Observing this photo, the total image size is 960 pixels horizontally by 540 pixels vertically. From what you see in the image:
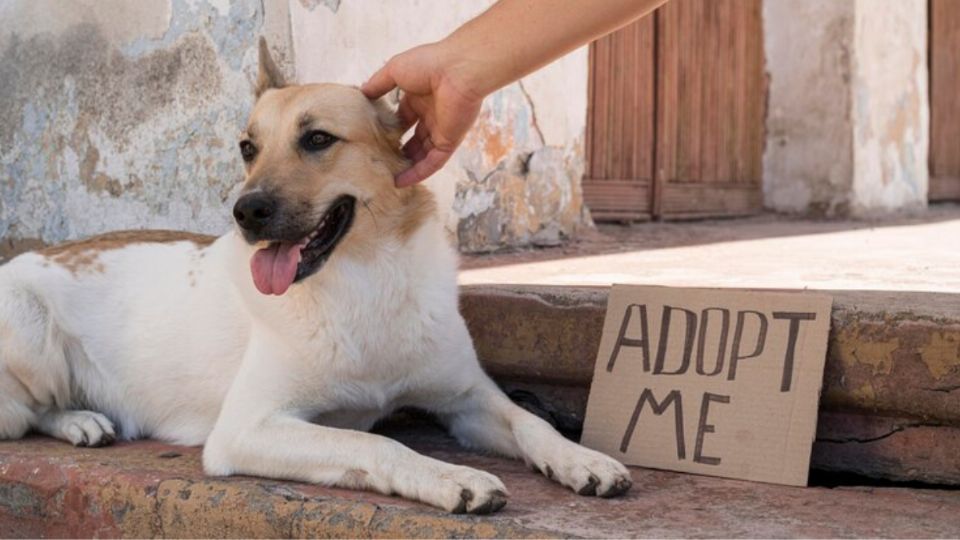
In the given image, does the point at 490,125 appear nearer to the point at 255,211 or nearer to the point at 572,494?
the point at 255,211

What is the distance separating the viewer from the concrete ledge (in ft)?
6.90

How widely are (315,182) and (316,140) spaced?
148 mm

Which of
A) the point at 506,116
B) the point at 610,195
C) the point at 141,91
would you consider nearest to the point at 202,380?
the point at 141,91

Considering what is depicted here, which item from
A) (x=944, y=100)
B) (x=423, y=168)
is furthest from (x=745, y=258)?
(x=944, y=100)

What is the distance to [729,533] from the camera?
206 cm

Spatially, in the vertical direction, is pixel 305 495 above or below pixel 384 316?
below

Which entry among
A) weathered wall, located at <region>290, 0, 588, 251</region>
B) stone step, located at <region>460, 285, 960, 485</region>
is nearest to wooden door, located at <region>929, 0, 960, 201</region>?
weathered wall, located at <region>290, 0, 588, 251</region>

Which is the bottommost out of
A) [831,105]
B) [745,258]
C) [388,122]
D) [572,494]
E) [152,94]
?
[572,494]

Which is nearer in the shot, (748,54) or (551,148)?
(551,148)

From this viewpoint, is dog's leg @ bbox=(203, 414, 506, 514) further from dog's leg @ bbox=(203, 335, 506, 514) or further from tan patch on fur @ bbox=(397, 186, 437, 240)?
tan patch on fur @ bbox=(397, 186, 437, 240)

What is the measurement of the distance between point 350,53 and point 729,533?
8.51 feet

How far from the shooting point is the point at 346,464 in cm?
237

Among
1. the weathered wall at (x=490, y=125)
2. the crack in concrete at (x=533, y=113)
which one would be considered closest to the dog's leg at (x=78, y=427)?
the weathered wall at (x=490, y=125)

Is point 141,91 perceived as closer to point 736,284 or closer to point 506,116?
point 506,116
